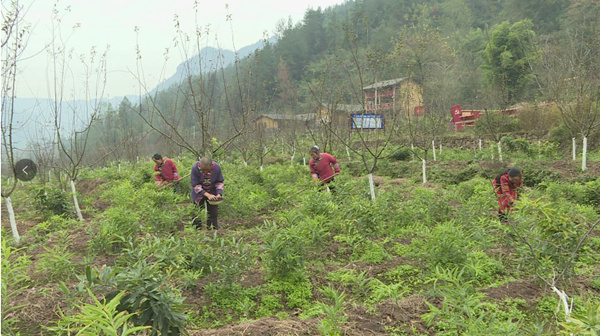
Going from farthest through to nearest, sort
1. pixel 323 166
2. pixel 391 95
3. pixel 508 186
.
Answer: pixel 391 95
pixel 323 166
pixel 508 186

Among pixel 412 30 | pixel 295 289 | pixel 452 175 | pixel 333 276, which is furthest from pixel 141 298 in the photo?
pixel 412 30

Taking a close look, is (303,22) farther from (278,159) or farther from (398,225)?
(398,225)

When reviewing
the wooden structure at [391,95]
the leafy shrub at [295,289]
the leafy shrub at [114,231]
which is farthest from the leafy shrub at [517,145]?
the leafy shrub at [114,231]

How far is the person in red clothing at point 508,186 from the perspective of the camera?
17.8 feet

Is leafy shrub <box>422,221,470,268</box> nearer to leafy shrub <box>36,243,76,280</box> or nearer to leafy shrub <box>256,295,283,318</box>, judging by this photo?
leafy shrub <box>256,295,283,318</box>

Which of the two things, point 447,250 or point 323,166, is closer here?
point 447,250

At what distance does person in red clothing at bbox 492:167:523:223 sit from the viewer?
541 centimetres

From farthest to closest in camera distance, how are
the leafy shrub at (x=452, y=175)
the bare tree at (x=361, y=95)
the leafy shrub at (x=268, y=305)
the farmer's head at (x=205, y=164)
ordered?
1. the leafy shrub at (x=452, y=175)
2. the bare tree at (x=361, y=95)
3. the farmer's head at (x=205, y=164)
4. the leafy shrub at (x=268, y=305)

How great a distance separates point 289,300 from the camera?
149 inches

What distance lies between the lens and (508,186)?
5.69 meters

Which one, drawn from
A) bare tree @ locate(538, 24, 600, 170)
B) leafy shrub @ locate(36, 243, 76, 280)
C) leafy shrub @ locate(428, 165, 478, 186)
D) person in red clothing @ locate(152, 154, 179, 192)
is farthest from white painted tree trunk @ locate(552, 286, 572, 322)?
bare tree @ locate(538, 24, 600, 170)

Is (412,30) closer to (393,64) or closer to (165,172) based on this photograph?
(393,64)

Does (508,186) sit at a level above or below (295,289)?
above

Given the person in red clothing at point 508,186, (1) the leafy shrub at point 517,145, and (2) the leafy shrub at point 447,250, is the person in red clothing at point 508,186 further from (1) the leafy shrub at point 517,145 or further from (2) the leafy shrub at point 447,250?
(1) the leafy shrub at point 517,145
